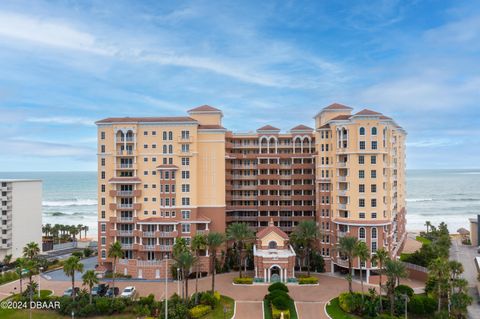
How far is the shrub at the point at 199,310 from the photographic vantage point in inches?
1591

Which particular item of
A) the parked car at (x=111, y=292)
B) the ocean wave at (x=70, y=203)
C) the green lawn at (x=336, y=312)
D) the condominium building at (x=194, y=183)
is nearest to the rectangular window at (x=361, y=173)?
the condominium building at (x=194, y=183)

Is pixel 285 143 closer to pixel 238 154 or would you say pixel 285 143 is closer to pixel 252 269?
pixel 238 154

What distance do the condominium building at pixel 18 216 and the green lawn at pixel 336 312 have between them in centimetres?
5720

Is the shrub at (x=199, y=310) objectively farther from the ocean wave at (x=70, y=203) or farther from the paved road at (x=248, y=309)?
the ocean wave at (x=70, y=203)

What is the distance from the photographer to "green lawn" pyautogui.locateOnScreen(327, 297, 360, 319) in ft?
134

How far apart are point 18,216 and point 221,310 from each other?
157ft

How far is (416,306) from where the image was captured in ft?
132

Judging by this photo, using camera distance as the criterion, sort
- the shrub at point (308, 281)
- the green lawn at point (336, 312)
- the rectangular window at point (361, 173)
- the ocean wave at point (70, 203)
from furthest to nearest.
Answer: the ocean wave at point (70, 203) < the rectangular window at point (361, 173) < the shrub at point (308, 281) < the green lawn at point (336, 312)

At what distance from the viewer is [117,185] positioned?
58438 mm

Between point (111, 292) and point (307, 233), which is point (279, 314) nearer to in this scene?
point (307, 233)

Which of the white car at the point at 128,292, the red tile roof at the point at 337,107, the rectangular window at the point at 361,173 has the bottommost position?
A: the white car at the point at 128,292

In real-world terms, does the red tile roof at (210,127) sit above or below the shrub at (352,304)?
above

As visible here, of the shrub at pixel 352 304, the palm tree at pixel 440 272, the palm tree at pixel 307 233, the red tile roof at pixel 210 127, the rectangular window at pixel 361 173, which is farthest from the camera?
the red tile roof at pixel 210 127

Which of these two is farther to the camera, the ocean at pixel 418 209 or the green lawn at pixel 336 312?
the ocean at pixel 418 209
